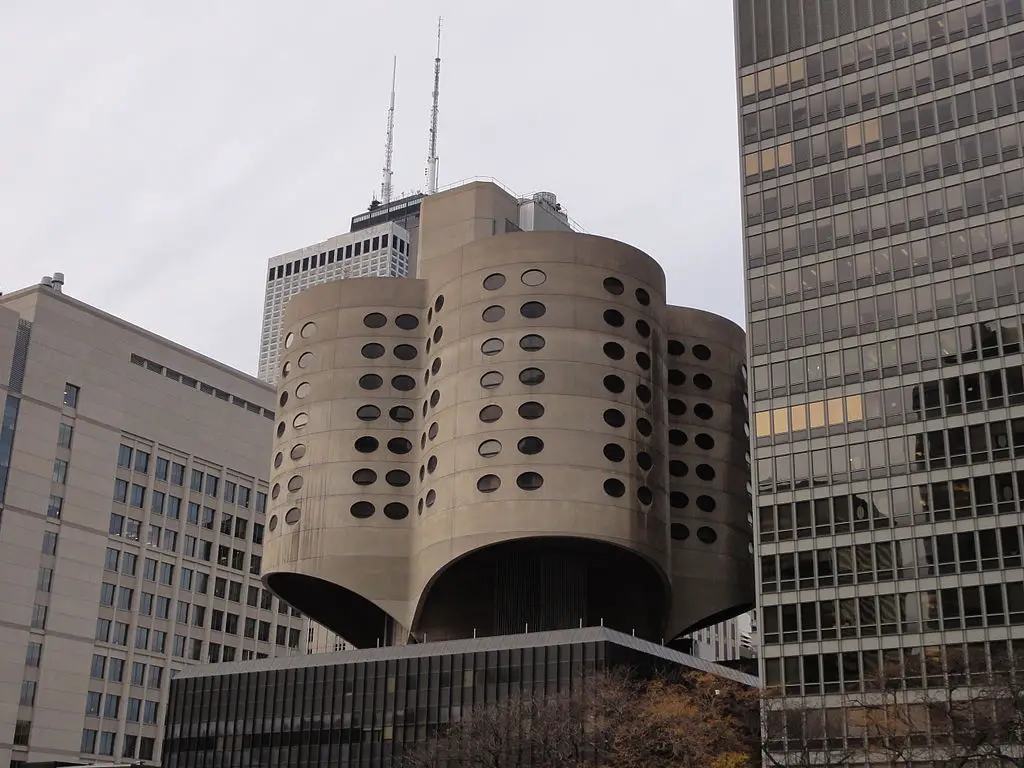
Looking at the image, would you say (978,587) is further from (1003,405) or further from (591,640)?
(591,640)

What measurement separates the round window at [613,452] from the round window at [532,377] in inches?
212

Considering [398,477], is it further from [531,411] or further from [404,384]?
[531,411]

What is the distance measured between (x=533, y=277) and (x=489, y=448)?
35.5 feet

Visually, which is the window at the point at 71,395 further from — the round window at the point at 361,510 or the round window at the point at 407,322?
the round window at the point at 361,510

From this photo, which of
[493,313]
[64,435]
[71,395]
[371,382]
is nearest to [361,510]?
[371,382]

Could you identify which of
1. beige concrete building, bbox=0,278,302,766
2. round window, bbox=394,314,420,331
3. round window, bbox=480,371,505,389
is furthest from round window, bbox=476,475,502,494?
beige concrete building, bbox=0,278,302,766

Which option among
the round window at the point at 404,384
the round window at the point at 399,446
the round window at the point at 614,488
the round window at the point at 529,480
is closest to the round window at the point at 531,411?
the round window at the point at 529,480

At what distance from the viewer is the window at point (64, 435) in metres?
112

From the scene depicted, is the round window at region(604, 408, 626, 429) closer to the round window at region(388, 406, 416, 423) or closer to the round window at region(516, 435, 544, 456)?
the round window at region(516, 435, 544, 456)

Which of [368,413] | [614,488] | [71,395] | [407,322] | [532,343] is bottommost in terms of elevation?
[614,488]

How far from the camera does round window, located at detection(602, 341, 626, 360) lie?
3337 inches

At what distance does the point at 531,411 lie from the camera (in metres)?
82.4

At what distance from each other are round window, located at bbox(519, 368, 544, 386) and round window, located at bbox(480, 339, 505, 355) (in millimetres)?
2242

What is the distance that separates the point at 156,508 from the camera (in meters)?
120
